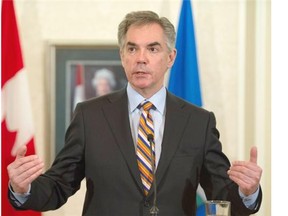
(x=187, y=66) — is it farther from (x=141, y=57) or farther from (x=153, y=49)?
(x=141, y=57)

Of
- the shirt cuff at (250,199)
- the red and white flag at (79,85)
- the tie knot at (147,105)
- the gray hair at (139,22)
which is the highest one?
the gray hair at (139,22)

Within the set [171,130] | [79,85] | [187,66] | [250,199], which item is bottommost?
[250,199]

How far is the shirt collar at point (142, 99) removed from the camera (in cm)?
246

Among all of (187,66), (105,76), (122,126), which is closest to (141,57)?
(122,126)

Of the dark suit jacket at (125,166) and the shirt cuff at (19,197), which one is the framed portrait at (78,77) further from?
the shirt cuff at (19,197)

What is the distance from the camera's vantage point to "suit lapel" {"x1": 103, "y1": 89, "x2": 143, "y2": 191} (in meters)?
2.28

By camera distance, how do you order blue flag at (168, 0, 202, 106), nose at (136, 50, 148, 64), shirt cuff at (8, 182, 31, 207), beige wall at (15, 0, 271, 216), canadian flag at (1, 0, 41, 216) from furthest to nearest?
1. beige wall at (15, 0, 271, 216)
2. blue flag at (168, 0, 202, 106)
3. canadian flag at (1, 0, 41, 216)
4. nose at (136, 50, 148, 64)
5. shirt cuff at (8, 182, 31, 207)

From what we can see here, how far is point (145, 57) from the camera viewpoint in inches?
92.9

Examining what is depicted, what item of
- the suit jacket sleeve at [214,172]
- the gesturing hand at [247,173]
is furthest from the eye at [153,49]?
the gesturing hand at [247,173]

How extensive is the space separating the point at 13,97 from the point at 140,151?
179 centimetres

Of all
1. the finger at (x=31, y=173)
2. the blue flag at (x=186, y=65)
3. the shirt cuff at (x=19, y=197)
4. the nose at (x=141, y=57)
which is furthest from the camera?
the blue flag at (x=186, y=65)

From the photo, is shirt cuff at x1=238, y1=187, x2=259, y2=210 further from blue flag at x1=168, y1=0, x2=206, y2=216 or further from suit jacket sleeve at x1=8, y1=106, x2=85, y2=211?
blue flag at x1=168, y1=0, x2=206, y2=216

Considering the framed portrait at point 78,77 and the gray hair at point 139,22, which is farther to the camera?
the framed portrait at point 78,77

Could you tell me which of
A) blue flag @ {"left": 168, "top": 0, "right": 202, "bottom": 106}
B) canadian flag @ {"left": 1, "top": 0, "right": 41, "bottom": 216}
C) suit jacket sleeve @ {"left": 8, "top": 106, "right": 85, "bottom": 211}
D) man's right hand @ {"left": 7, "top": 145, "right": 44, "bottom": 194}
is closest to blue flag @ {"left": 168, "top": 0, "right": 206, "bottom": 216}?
blue flag @ {"left": 168, "top": 0, "right": 202, "bottom": 106}
